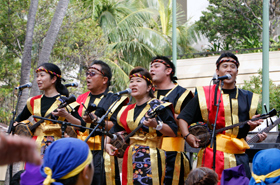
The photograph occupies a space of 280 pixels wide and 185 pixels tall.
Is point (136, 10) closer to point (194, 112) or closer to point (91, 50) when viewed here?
point (91, 50)

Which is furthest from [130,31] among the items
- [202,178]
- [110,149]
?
[202,178]

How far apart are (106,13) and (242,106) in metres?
19.1

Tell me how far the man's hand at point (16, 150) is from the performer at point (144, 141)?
3.18 meters

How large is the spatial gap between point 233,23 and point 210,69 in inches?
190

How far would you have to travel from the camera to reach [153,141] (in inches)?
184

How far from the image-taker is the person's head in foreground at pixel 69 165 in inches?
80.3

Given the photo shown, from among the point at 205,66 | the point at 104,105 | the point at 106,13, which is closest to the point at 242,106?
the point at 104,105


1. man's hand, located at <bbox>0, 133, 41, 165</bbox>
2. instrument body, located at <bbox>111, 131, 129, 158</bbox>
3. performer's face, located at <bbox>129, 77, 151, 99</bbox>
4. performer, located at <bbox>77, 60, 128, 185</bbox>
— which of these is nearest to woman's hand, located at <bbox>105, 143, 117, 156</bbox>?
instrument body, located at <bbox>111, 131, 129, 158</bbox>

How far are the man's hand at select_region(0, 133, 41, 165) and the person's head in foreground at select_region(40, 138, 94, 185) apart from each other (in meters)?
0.78

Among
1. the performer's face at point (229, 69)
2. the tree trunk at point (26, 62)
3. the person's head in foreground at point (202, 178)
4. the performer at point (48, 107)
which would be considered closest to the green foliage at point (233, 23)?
the tree trunk at point (26, 62)

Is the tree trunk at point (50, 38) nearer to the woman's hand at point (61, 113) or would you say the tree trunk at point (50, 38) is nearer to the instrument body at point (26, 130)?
the instrument body at point (26, 130)

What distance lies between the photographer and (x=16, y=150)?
4.04 feet

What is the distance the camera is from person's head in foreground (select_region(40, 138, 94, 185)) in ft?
6.69

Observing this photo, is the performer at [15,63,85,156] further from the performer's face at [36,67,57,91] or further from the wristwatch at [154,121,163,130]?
the wristwatch at [154,121,163,130]
